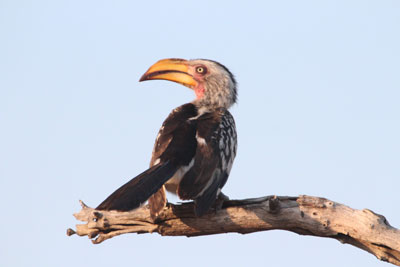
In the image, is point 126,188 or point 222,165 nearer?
point 126,188

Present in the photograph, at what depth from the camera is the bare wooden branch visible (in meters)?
5.75

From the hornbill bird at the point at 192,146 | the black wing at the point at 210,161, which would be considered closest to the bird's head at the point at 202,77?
the hornbill bird at the point at 192,146

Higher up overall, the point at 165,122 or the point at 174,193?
the point at 165,122

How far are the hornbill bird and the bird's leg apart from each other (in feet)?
0.06

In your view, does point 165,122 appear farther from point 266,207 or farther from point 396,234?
point 396,234

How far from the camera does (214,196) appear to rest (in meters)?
5.92

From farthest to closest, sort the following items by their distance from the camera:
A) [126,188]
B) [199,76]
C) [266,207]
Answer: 1. [199,76]
2. [266,207]
3. [126,188]

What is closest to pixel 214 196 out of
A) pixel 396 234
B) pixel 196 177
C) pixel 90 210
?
pixel 196 177

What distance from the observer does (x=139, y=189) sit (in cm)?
556

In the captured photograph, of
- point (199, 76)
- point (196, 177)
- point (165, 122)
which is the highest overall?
point (199, 76)

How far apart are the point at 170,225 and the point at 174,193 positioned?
1.32ft

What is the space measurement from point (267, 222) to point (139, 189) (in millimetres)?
1255

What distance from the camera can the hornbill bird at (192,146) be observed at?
5.71 meters

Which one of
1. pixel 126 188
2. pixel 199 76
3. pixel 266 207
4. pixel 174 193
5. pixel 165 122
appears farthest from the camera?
pixel 199 76
